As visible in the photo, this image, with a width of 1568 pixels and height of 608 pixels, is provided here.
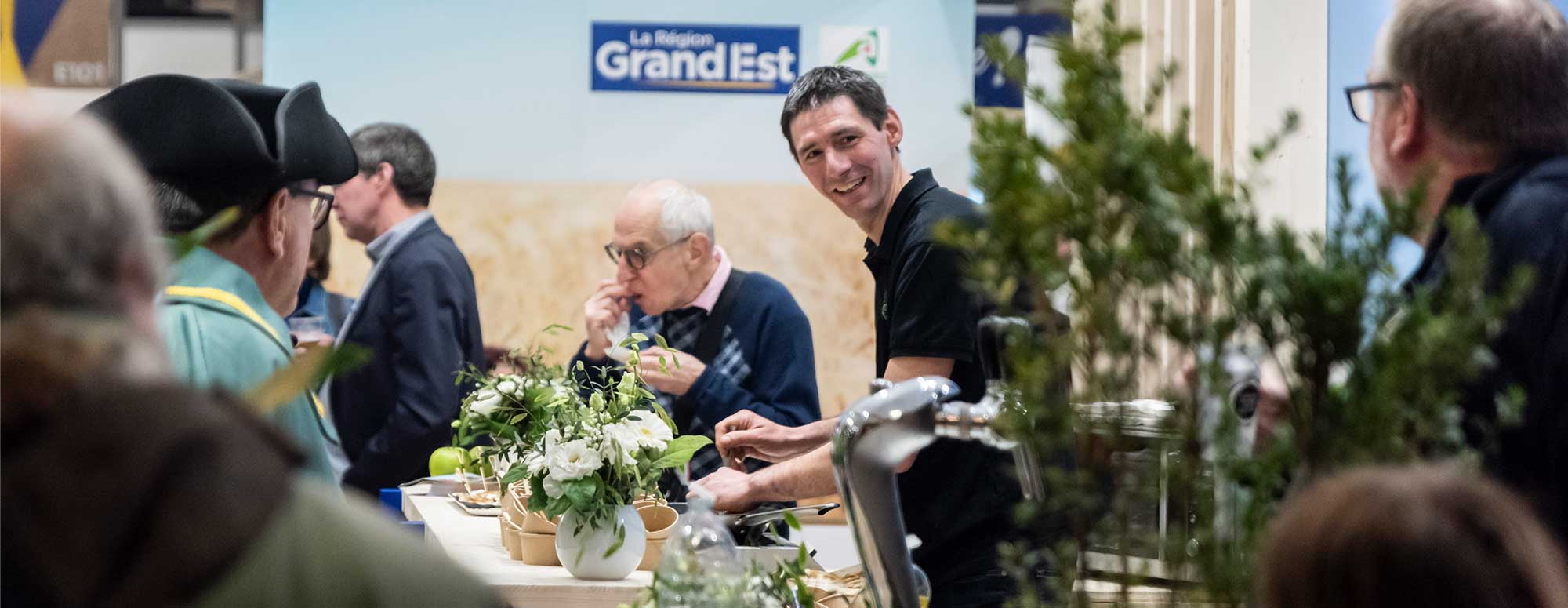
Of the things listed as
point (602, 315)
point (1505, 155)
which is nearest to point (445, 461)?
Answer: point (602, 315)

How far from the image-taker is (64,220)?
906 millimetres

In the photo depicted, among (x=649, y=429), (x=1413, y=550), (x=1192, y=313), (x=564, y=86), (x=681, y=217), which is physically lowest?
(x=649, y=429)

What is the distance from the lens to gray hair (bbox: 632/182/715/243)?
441 centimetres

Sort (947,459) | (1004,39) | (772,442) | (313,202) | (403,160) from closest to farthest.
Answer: (313,202) → (947,459) → (772,442) → (403,160) → (1004,39)

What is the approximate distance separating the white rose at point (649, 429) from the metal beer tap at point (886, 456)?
1.22m

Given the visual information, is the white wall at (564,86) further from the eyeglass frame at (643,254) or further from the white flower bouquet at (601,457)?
the white flower bouquet at (601,457)

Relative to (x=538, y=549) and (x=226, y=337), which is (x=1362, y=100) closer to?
(x=226, y=337)

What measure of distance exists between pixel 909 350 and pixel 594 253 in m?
3.16

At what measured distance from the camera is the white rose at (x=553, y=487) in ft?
8.84

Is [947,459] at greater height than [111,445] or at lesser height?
lesser

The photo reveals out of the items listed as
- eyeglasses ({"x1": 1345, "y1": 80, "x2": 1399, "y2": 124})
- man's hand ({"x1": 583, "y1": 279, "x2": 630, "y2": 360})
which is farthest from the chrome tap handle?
man's hand ({"x1": 583, "y1": 279, "x2": 630, "y2": 360})

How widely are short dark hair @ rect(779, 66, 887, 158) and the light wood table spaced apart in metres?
1.08

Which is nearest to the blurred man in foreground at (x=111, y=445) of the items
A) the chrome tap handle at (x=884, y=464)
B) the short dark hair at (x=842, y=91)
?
the chrome tap handle at (x=884, y=464)

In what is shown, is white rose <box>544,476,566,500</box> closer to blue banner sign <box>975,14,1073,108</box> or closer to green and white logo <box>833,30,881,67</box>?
blue banner sign <box>975,14,1073,108</box>
